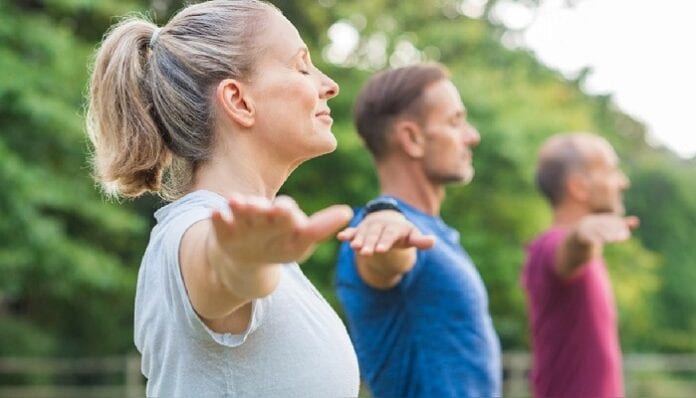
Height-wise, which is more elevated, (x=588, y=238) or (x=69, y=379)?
(x=588, y=238)

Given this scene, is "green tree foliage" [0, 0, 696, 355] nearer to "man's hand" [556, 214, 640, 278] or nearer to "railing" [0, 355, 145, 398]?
"railing" [0, 355, 145, 398]

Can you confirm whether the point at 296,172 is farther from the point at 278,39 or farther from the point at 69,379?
the point at 278,39

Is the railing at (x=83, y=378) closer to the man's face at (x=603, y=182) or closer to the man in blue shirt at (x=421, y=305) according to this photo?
the man's face at (x=603, y=182)

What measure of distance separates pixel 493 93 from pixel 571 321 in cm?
1017

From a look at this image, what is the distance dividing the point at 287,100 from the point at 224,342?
0.48 meters

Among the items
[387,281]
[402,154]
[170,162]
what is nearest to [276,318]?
[170,162]

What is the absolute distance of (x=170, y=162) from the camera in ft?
7.27

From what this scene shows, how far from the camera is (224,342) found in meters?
1.84

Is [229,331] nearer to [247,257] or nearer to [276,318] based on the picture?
[276,318]

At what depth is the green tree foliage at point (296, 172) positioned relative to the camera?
991 centimetres

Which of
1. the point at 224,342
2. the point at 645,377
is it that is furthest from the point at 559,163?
the point at 645,377

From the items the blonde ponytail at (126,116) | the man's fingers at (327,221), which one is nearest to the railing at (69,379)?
the blonde ponytail at (126,116)

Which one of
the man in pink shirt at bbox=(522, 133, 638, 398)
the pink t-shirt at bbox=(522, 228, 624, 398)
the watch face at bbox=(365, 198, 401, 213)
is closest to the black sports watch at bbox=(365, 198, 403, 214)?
the watch face at bbox=(365, 198, 401, 213)

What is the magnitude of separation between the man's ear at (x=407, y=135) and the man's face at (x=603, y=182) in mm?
1718
